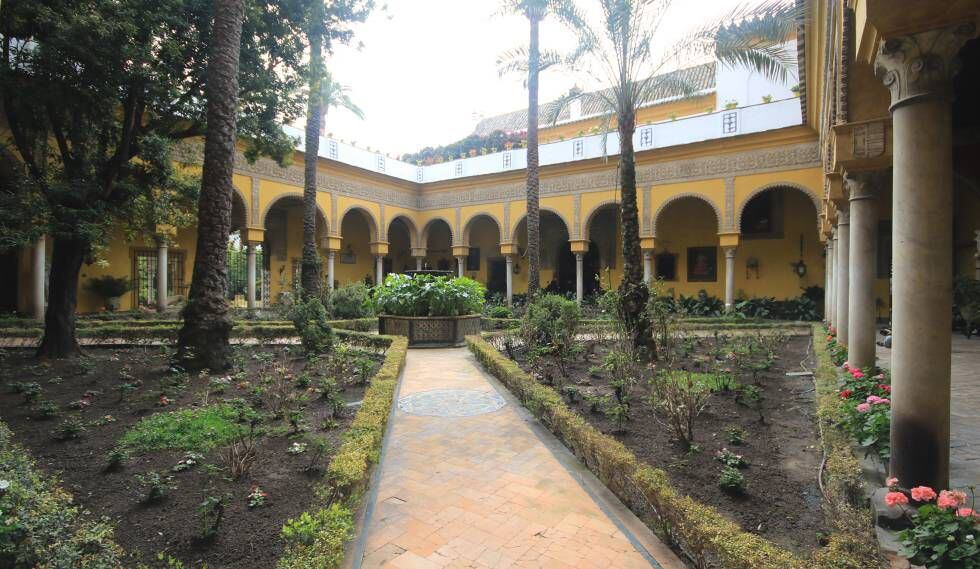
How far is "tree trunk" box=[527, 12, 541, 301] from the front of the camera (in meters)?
15.0

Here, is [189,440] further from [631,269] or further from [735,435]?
[631,269]

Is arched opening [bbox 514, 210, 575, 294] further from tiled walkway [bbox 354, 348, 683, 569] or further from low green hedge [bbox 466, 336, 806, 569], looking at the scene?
low green hedge [bbox 466, 336, 806, 569]

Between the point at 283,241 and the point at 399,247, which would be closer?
the point at 283,241

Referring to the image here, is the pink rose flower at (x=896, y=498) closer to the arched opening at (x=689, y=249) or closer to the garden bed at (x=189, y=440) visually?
the garden bed at (x=189, y=440)

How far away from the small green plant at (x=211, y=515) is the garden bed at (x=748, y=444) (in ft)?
9.62

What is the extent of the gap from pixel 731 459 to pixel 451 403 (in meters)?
3.61

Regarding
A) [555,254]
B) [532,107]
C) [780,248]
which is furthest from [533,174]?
[780,248]

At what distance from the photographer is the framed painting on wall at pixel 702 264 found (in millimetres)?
20000

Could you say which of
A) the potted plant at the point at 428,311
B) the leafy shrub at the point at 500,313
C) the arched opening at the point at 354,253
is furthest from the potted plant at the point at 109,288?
the leafy shrub at the point at 500,313

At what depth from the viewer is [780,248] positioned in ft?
60.7

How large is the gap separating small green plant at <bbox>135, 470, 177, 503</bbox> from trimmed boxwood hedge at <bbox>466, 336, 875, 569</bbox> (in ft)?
10.1

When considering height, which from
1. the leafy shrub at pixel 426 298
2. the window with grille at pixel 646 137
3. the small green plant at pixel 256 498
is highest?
the window with grille at pixel 646 137

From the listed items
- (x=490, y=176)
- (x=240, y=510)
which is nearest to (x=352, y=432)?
(x=240, y=510)

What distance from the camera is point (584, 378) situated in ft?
24.3
